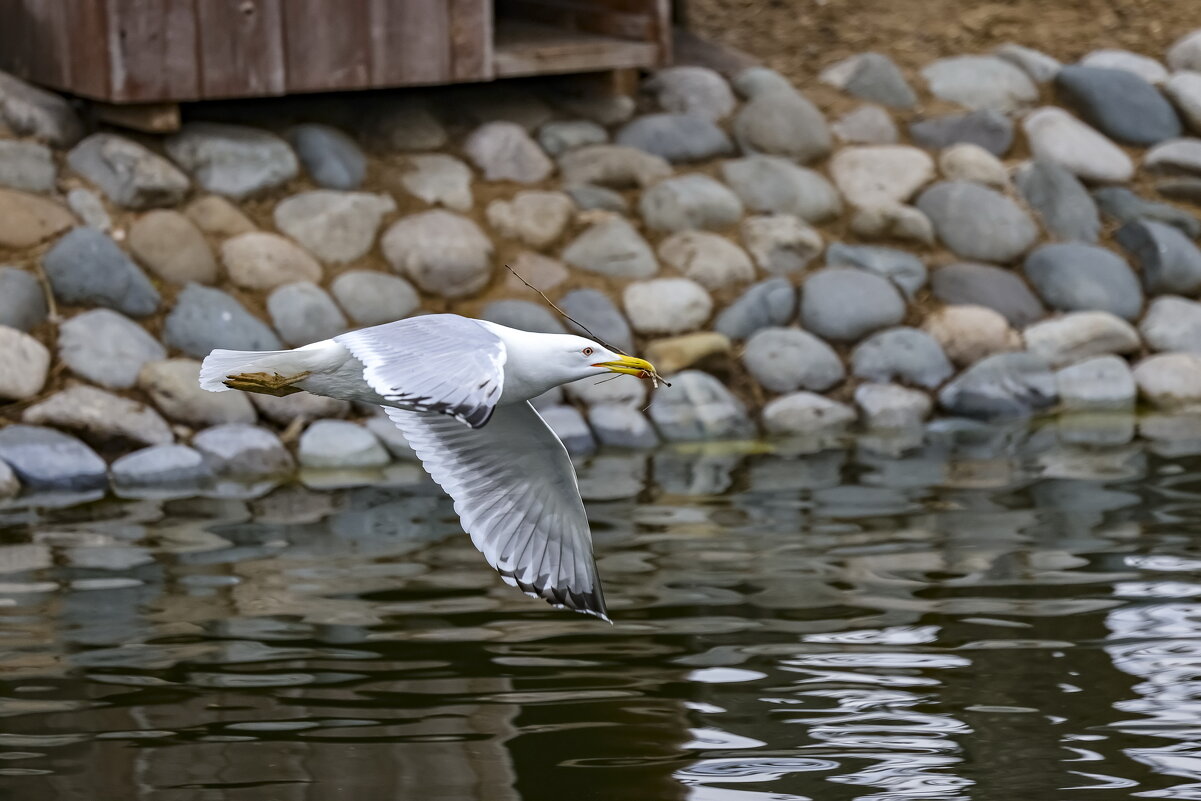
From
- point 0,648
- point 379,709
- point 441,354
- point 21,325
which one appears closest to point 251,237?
point 21,325

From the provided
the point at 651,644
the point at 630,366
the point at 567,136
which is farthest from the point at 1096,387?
the point at 630,366

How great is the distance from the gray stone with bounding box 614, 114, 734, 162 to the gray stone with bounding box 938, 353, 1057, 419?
67.9 inches

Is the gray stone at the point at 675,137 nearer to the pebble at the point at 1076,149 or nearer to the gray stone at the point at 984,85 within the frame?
the gray stone at the point at 984,85

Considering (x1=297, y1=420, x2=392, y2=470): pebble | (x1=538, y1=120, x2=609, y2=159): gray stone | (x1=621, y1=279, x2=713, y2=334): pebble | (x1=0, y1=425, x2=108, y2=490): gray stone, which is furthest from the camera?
(x1=538, y1=120, x2=609, y2=159): gray stone

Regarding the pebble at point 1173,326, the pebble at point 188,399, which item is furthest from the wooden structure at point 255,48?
the pebble at point 1173,326

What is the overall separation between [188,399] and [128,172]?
125 centimetres

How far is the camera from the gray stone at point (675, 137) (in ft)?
27.3

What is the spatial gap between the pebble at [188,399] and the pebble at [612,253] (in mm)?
1654

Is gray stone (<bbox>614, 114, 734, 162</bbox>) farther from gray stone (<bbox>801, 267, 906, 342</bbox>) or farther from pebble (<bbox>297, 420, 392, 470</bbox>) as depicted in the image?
pebble (<bbox>297, 420, 392, 470</bbox>)

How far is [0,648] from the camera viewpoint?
4.88m

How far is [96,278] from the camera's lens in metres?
7.06

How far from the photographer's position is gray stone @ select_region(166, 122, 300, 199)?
25.0 feet

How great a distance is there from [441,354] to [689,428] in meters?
3.66

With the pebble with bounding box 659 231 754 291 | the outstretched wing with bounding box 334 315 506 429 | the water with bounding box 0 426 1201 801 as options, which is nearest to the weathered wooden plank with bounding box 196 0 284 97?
the pebble with bounding box 659 231 754 291
